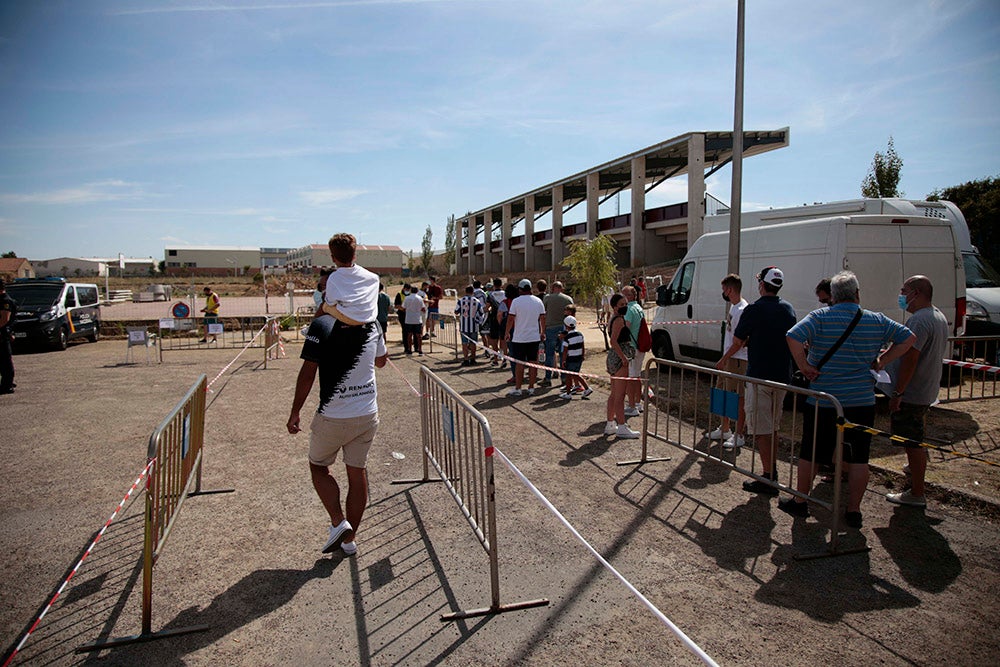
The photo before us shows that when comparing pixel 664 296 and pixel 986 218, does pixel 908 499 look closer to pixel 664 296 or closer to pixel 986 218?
pixel 664 296

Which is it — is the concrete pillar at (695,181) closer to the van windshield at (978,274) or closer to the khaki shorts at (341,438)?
the van windshield at (978,274)

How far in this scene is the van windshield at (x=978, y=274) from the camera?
12.2 meters

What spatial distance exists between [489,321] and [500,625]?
11.0m

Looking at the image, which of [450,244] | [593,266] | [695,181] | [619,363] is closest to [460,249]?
[450,244]

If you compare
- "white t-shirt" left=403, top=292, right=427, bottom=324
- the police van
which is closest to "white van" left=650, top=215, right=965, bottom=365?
"white t-shirt" left=403, top=292, right=427, bottom=324

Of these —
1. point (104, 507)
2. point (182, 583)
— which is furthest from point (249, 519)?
point (104, 507)

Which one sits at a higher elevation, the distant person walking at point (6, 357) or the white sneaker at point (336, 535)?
the distant person walking at point (6, 357)

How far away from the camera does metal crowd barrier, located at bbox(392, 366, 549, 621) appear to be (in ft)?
11.0

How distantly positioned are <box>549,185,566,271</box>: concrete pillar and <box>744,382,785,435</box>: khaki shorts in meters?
46.6

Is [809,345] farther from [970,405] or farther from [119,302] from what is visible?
[119,302]

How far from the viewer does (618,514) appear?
4875 millimetres

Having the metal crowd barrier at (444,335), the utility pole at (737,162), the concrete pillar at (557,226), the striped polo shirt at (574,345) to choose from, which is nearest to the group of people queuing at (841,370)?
the striped polo shirt at (574,345)

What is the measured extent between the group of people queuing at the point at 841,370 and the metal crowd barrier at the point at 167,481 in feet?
14.4

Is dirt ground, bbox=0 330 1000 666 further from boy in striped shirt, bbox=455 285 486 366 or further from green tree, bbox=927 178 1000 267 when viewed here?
green tree, bbox=927 178 1000 267
